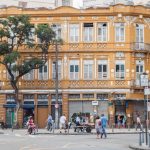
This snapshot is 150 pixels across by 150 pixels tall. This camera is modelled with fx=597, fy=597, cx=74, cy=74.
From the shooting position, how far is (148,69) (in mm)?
66812

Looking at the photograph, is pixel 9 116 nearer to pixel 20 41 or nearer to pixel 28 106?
pixel 28 106

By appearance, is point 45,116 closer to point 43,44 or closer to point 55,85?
point 55,85

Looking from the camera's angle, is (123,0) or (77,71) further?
(123,0)

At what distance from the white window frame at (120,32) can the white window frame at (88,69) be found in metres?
3.93

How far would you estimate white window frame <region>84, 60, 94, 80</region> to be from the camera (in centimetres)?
6594

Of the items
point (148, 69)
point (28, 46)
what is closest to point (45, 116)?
point (28, 46)

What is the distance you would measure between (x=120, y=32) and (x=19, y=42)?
1139 cm

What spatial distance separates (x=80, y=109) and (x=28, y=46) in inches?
353

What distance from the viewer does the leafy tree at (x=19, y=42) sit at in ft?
202

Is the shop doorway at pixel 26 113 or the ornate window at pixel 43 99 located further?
the shop doorway at pixel 26 113

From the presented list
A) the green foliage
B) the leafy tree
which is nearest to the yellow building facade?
the leafy tree

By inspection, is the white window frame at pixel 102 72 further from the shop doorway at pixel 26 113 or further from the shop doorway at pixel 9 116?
the shop doorway at pixel 9 116

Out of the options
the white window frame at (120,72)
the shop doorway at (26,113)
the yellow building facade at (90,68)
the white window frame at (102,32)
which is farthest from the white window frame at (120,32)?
the shop doorway at (26,113)

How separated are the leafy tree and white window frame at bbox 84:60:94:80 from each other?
193 inches
